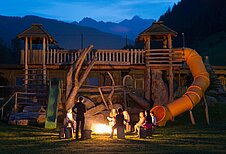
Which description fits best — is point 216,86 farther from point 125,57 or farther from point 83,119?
point 83,119

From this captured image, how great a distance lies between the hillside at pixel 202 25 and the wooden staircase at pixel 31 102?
51461mm

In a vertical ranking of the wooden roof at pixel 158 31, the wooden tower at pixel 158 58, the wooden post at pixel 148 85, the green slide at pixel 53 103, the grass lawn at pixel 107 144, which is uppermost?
the wooden roof at pixel 158 31

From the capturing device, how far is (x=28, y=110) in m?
30.2

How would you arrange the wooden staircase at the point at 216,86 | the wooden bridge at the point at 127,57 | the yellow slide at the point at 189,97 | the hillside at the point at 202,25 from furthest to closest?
the hillside at the point at 202,25 < the wooden staircase at the point at 216,86 < the wooden bridge at the point at 127,57 < the yellow slide at the point at 189,97

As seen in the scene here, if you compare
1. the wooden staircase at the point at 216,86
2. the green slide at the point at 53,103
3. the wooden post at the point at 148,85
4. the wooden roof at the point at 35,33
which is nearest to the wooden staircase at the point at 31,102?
the green slide at the point at 53,103

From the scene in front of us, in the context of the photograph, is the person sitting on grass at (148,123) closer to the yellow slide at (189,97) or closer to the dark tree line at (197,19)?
the yellow slide at (189,97)

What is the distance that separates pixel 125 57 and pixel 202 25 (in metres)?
77.7

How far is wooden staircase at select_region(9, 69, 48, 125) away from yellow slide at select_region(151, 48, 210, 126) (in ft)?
25.5

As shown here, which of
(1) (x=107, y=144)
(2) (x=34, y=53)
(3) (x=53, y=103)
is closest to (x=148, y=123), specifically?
(1) (x=107, y=144)

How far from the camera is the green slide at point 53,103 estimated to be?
27330 mm

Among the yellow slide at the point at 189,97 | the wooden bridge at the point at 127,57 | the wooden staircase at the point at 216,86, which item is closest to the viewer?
the yellow slide at the point at 189,97

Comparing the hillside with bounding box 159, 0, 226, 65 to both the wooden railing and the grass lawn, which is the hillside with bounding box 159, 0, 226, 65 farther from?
the grass lawn

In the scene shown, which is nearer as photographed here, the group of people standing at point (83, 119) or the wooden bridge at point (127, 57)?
the group of people standing at point (83, 119)

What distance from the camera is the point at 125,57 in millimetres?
36094
